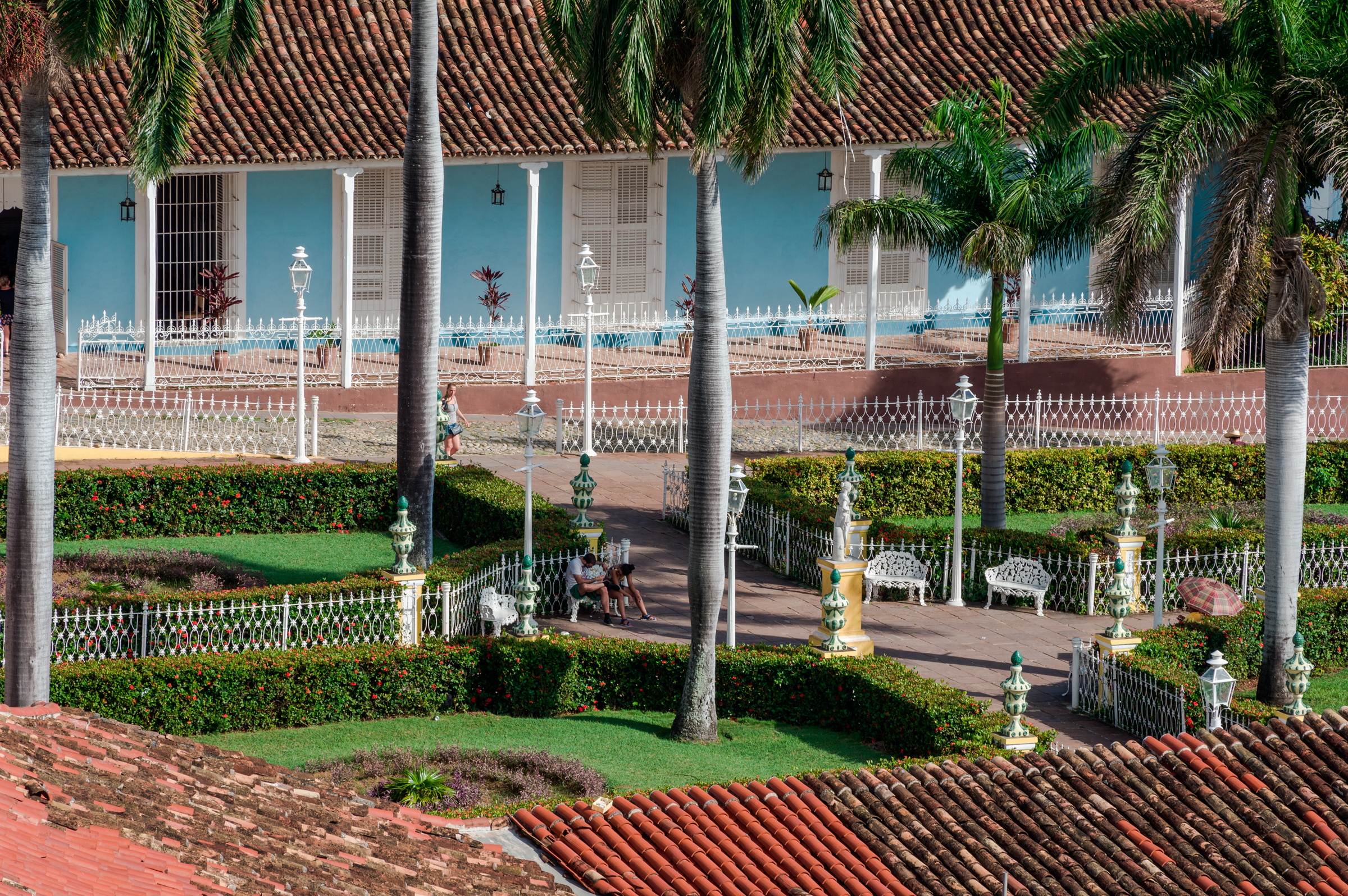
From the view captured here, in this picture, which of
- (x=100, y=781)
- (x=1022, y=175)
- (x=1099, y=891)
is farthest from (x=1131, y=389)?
(x=100, y=781)

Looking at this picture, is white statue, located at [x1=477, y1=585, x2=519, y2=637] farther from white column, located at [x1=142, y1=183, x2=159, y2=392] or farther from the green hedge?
white column, located at [x1=142, y1=183, x2=159, y2=392]

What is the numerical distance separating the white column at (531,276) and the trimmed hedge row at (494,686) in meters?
9.84

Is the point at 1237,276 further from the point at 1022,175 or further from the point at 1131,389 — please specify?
the point at 1131,389

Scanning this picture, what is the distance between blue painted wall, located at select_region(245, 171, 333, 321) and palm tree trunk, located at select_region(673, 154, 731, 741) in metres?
14.2

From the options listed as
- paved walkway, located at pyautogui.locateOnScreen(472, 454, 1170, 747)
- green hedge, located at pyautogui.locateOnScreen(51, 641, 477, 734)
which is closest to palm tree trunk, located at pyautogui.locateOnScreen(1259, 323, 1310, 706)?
paved walkway, located at pyautogui.locateOnScreen(472, 454, 1170, 747)

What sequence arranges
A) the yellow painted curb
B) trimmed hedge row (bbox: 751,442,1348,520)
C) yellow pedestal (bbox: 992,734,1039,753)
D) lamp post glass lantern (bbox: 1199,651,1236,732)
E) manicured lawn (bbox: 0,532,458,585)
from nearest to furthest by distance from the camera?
yellow pedestal (bbox: 992,734,1039,753)
lamp post glass lantern (bbox: 1199,651,1236,732)
manicured lawn (bbox: 0,532,458,585)
the yellow painted curb
trimmed hedge row (bbox: 751,442,1348,520)

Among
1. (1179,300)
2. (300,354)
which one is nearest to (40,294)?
(300,354)

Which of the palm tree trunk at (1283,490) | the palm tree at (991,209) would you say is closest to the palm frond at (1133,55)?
the palm tree at (991,209)

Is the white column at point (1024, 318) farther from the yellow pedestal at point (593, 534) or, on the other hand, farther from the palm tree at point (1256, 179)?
the yellow pedestal at point (593, 534)

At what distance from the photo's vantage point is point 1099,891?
378 inches

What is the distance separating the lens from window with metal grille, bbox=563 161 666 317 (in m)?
28.3

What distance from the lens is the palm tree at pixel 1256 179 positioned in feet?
47.9

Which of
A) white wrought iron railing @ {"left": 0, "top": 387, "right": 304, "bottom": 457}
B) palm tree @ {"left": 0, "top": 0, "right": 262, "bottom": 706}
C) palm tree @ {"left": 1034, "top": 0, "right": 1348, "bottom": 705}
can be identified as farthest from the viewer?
white wrought iron railing @ {"left": 0, "top": 387, "right": 304, "bottom": 457}

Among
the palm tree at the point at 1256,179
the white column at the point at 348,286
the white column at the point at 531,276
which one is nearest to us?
the palm tree at the point at 1256,179
